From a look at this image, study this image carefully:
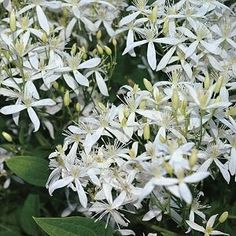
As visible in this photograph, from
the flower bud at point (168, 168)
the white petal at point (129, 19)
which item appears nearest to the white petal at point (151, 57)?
the white petal at point (129, 19)

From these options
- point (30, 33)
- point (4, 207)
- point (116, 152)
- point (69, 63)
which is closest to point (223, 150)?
point (116, 152)

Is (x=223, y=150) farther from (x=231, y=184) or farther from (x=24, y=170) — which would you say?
(x=24, y=170)

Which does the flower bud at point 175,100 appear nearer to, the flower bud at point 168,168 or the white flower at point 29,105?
the flower bud at point 168,168

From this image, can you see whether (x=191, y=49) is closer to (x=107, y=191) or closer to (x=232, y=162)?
(x=232, y=162)

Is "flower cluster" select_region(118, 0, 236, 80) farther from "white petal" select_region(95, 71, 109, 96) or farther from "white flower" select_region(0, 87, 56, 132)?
"white flower" select_region(0, 87, 56, 132)

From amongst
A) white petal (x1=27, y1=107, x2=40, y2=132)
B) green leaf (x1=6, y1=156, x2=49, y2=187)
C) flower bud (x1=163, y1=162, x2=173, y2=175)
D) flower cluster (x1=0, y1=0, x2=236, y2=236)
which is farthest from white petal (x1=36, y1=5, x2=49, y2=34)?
flower bud (x1=163, y1=162, x2=173, y2=175)

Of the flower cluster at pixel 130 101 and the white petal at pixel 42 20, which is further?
the white petal at pixel 42 20

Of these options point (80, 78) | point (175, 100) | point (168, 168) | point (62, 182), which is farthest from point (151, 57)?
point (168, 168)
